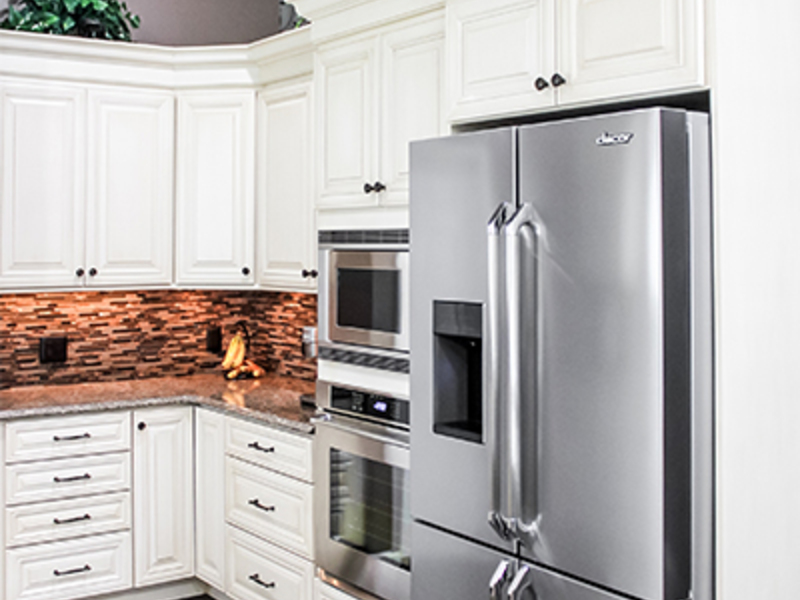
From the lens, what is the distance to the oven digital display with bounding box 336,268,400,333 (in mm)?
2775

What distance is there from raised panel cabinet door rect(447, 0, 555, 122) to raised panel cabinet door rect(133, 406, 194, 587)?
2.07m

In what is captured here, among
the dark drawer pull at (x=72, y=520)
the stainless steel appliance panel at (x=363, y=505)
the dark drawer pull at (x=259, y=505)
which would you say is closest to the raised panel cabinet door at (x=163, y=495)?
the dark drawer pull at (x=72, y=520)

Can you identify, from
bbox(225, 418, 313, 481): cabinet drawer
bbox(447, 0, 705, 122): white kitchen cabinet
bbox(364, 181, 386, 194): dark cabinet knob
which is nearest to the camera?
bbox(447, 0, 705, 122): white kitchen cabinet

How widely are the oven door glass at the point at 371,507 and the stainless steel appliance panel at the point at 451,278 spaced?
342mm

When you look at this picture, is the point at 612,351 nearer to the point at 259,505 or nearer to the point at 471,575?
the point at 471,575

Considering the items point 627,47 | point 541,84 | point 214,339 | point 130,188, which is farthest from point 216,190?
point 627,47

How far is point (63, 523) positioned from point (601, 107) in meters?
2.76

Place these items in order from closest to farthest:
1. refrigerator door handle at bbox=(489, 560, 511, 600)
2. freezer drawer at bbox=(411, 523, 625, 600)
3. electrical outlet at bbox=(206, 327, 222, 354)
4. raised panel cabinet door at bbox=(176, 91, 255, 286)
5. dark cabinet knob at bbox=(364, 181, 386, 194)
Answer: freezer drawer at bbox=(411, 523, 625, 600)
refrigerator door handle at bbox=(489, 560, 511, 600)
dark cabinet knob at bbox=(364, 181, 386, 194)
raised panel cabinet door at bbox=(176, 91, 255, 286)
electrical outlet at bbox=(206, 327, 222, 354)

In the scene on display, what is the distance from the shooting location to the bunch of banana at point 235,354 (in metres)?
4.33

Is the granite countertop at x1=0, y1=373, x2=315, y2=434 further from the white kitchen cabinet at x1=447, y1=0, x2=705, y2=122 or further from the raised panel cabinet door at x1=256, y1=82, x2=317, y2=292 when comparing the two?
the white kitchen cabinet at x1=447, y1=0, x2=705, y2=122

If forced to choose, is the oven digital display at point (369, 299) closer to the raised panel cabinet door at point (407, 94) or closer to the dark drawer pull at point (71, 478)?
the raised panel cabinet door at point (407, 94)

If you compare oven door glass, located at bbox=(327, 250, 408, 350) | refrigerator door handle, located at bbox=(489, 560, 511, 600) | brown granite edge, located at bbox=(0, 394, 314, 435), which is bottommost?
refrigerator door handle, located at bbox=(489, 560, 511, 600)

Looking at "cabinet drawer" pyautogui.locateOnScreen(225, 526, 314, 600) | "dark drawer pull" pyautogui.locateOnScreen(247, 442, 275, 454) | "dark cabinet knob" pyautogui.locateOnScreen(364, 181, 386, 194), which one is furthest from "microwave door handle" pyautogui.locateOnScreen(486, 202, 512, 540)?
"dark drawer pull" pyautogui.locateOnScreen(247, 442, 275, 454)

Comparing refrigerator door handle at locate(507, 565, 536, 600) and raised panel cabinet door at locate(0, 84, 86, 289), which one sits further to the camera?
raised panel cabinet door at locate(0, 84, 86, 289)
